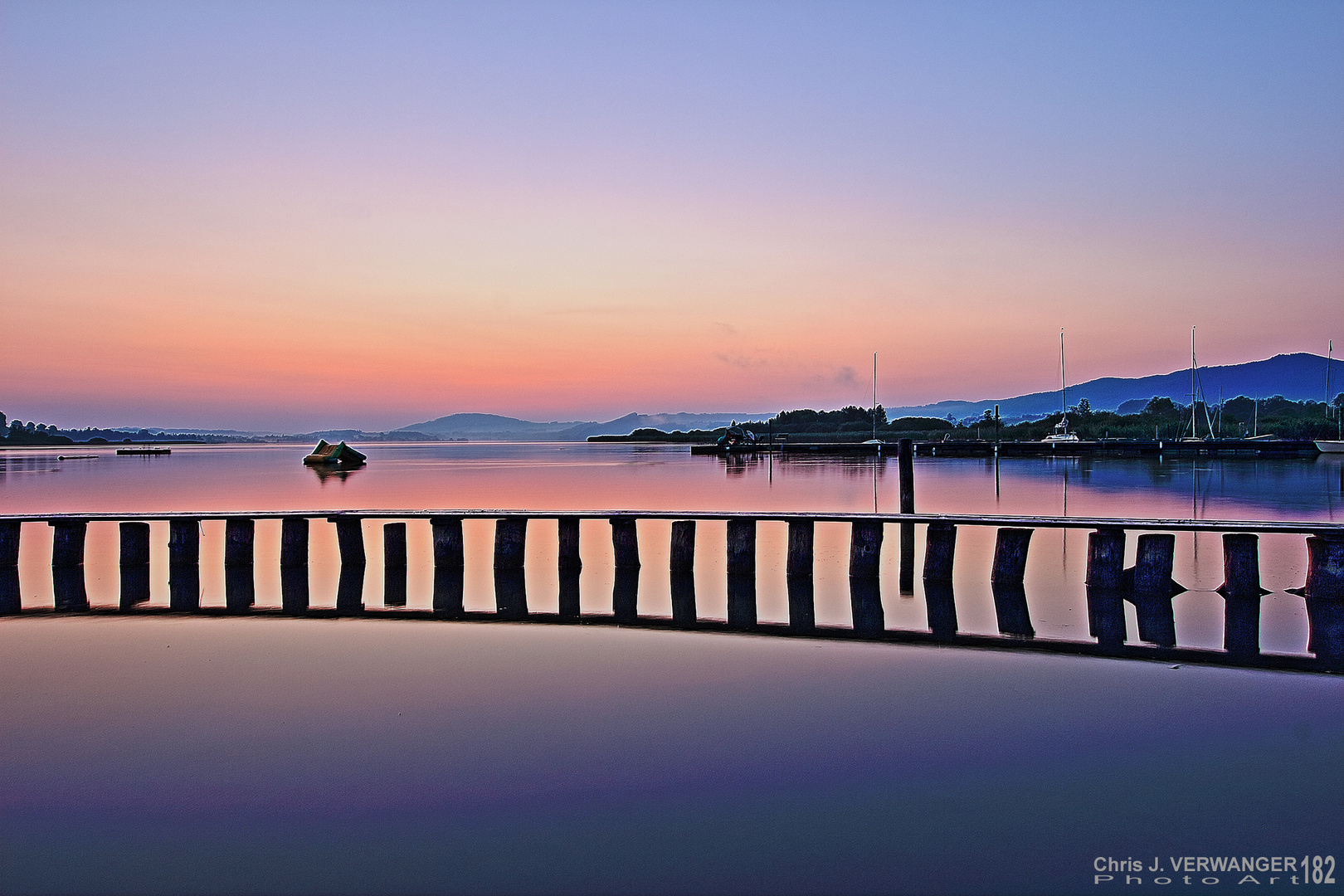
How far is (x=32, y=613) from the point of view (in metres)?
11.6

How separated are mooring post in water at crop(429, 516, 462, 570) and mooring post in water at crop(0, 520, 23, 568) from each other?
7408mm

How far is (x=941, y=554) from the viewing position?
515 inches

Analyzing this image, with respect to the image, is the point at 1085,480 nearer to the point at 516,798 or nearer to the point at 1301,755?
the point at 1301,755

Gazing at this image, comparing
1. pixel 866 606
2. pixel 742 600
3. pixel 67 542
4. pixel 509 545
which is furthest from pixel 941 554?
pixel 67 542

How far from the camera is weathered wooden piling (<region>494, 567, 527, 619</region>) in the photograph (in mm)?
11398

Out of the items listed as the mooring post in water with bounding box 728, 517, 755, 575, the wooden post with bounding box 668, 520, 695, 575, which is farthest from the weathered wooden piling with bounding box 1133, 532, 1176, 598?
the wooden post with bounding box 668, 520, 695, 575

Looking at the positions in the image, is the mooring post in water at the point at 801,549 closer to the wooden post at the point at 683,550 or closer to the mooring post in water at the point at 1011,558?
the wooden post at the point at 683,550

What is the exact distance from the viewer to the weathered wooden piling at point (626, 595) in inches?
440

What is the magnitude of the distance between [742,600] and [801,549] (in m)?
1.80

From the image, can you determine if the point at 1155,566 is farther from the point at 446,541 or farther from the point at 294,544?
the point at 294,544

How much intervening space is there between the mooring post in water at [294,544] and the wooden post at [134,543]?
2.42 metres

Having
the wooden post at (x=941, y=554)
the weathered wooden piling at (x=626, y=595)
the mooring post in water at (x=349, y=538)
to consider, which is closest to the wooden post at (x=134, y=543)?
the mooring post in water at (x=349, y=538)

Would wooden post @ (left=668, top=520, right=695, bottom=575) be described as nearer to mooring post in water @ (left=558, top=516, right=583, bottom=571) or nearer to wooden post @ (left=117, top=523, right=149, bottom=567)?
mooring post in water @ (left=558, top=516, right=583, bottom=571)

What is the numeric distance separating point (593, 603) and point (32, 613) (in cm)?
754
